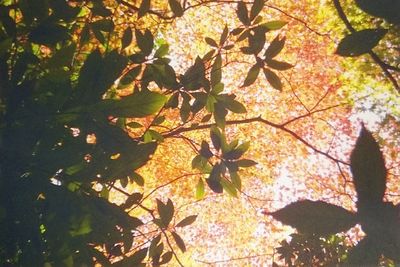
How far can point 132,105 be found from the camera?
38.9 inches

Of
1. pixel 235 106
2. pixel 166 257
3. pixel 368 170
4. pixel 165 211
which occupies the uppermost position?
pixel 235 106

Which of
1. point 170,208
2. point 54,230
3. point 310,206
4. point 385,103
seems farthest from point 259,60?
point 385,103

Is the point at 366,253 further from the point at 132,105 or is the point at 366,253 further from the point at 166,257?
the point at 166,257

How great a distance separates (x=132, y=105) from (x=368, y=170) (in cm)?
73

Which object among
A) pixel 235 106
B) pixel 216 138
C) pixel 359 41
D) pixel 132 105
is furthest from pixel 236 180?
pixel 359 41

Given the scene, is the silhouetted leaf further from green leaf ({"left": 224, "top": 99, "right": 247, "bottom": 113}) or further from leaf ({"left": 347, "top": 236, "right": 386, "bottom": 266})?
green leaf ({"left": 224, "top": 99, "right": 247, "bottom": 113})

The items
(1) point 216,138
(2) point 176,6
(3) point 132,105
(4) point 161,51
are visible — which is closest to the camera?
(3) point 132,105

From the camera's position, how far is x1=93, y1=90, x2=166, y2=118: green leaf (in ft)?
3.23

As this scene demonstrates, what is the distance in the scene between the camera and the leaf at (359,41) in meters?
0.50

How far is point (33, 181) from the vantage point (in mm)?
→ 1210

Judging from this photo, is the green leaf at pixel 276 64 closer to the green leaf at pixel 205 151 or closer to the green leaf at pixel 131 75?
the green leaf at pixel 205 151

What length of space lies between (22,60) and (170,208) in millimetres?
1061

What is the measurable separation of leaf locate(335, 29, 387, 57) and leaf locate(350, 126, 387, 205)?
0.63 feet

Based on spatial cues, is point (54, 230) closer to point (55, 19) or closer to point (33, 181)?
point (33, 181)
